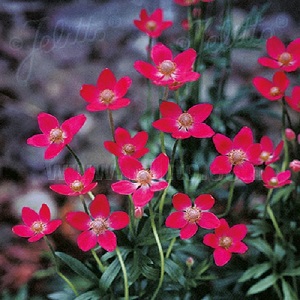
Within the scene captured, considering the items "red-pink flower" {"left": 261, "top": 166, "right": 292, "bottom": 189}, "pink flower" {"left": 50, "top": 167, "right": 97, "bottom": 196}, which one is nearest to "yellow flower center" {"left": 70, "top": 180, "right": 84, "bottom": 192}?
"pink flower" {"left": 50, "top": 167, "right": 97, "bottom": 196}

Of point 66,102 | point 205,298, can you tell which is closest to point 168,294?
point 205,298

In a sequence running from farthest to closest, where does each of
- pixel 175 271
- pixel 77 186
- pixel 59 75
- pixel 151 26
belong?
pixel 59 75 < pixel 151 26 < pixel 175 271 < pixel 77 186

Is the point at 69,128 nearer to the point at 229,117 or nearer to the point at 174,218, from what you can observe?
the point at 174,218

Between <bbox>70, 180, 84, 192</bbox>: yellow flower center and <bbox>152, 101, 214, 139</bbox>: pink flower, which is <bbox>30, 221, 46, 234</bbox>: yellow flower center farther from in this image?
<bbox>152, 101, 214, 139</bbox>: pink flower

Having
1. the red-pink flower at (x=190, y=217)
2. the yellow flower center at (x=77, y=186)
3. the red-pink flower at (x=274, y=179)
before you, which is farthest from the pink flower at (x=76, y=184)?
the red-pink flower at (x=274, y=179)

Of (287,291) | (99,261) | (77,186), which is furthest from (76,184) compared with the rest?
(287,291)

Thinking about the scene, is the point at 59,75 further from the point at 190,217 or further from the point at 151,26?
the point at 190,217

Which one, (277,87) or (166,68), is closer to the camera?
(166,68)

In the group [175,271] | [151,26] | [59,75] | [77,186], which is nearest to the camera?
[77,186]
